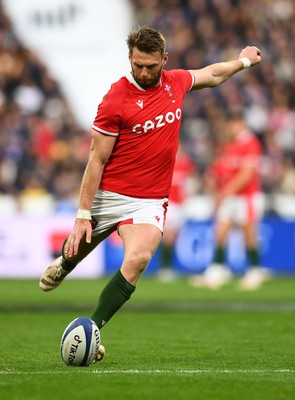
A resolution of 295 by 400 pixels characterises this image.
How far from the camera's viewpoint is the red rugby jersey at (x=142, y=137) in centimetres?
720

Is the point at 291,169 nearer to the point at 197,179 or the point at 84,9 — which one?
the point at 197,179

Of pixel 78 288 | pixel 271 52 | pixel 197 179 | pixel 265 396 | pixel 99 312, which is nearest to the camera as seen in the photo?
pixel 265 396

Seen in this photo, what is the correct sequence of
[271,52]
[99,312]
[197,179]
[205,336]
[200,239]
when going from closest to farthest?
[99,312] → [205,336] → [200,239] → [197,179] → [271,52]

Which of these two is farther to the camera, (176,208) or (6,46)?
(6,46)

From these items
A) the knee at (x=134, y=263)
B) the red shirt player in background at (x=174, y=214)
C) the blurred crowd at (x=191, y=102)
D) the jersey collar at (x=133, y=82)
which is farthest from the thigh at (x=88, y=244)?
the blurred crowd at (x=191, y=102)

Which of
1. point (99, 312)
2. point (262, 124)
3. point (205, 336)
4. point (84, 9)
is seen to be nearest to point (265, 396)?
point (99, 312)

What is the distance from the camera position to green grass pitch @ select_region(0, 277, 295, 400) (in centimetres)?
579

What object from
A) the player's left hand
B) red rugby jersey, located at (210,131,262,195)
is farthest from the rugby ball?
red rugby jersey, located at (210,131,262,195)

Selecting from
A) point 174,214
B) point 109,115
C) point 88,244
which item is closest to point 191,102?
point 174,214

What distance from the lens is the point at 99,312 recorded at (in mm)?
7105

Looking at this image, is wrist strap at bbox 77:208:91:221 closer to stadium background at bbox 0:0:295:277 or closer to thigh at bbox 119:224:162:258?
thigh at bbox 119:224:162:258

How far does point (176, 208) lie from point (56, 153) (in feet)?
12.8

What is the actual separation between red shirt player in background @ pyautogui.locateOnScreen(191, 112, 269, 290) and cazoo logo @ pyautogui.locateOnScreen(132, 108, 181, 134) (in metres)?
8.47

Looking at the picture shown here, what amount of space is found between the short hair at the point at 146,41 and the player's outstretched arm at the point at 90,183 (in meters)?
0.66
